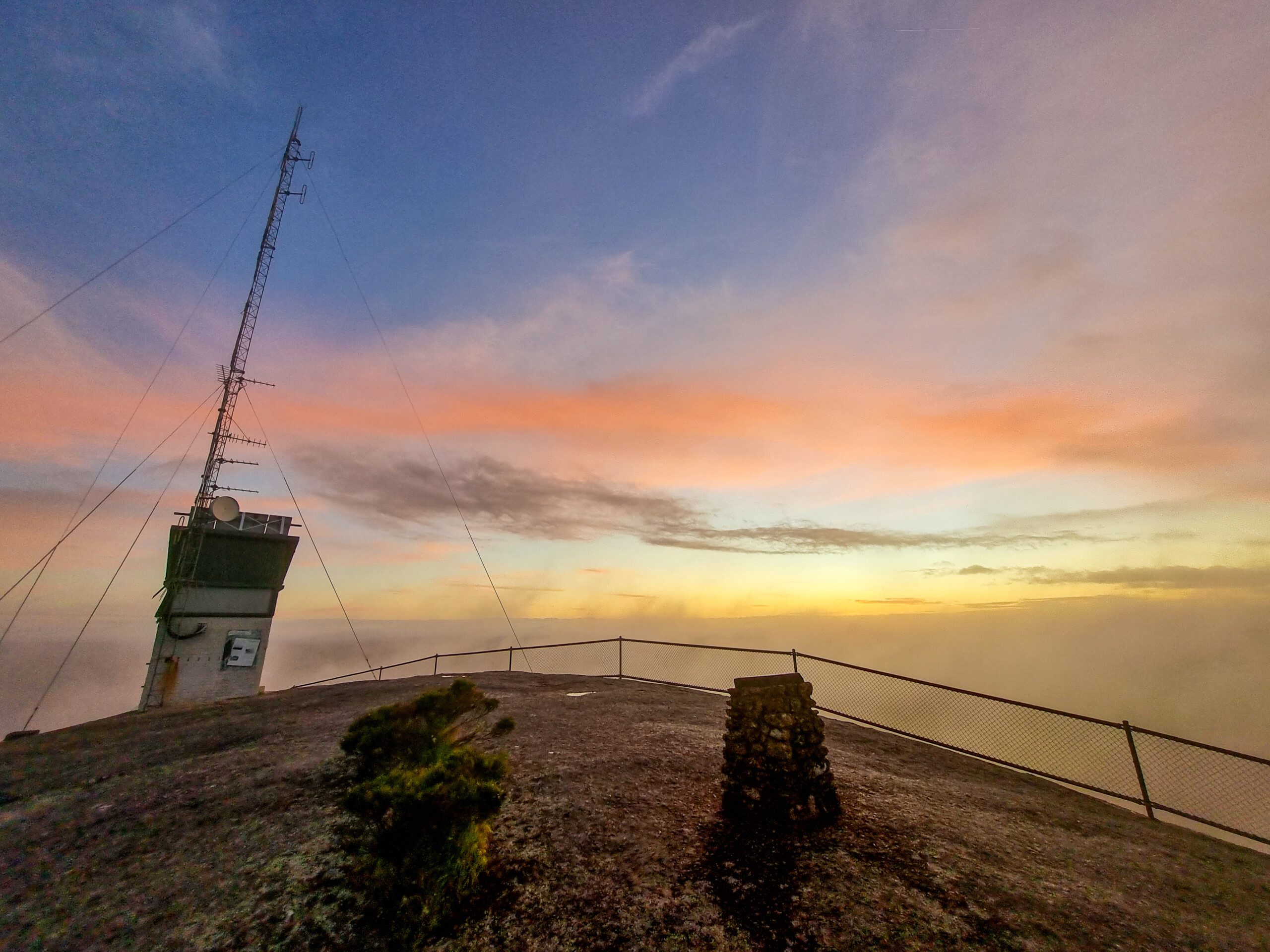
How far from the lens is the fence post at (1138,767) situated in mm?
9531

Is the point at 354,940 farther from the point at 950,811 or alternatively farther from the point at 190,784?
the point at 950,811

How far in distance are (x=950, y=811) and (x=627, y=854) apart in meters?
6.07

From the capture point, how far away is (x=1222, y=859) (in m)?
8.67

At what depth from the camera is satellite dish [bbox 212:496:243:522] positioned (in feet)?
77.5

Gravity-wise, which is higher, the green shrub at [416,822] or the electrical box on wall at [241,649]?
the electrical box on wall at [241,649]

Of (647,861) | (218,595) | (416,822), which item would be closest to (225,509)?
(218,595)

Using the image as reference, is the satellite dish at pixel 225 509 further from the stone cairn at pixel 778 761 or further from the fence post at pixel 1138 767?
the fence post at pixel 1138 767

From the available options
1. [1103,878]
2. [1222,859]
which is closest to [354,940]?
[1103,878]

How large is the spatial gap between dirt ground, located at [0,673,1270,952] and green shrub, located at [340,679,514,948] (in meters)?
0.48

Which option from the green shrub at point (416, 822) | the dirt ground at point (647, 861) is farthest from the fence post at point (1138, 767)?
the green shrub at point (416, 822)

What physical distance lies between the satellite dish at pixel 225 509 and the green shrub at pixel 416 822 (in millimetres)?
19920

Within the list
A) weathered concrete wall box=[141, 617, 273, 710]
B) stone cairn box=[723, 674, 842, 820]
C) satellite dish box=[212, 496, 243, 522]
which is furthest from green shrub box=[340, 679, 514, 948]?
satellite dish box=[212, 496, 243, 522]

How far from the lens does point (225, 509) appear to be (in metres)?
23.9

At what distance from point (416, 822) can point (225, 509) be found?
23.2 metres
